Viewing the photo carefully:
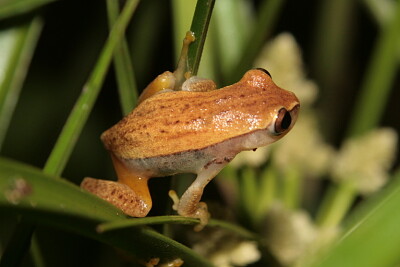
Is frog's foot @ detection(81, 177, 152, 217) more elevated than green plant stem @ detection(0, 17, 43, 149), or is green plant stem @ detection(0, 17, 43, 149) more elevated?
green plant stem @ detection(0, 17, 43, 149)

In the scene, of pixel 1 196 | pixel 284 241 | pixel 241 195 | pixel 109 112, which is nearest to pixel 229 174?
pixel 241 195

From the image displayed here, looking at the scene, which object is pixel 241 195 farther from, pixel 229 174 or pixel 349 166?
pixel 349 166

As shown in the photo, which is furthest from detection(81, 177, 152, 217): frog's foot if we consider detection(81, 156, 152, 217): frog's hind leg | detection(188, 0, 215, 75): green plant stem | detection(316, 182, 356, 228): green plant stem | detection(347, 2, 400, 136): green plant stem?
detection(347, 2, 400, 136): green plant stem

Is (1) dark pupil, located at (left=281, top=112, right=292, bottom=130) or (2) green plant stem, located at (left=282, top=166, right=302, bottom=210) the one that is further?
(2) green plant stem, located at (left=282, top=166, right=302, bottom=210)

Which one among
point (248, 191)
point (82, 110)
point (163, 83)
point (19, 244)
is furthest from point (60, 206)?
point (248, 191)

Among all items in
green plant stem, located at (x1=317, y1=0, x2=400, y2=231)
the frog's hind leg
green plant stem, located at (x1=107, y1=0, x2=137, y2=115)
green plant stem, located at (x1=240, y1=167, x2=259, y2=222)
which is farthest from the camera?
green plant stem, located at (x1=317, y1=0, x2=400, y2=231)

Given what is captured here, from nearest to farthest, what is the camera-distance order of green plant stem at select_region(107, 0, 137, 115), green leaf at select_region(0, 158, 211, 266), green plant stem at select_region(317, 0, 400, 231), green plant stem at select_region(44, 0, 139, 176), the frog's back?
green leaf at select_region(0, 158, 211, 266) < green plant stem at select_region(44, 0, 139, 176) < green plant stem at select_region(107, 0, 137, 115) < the frog's back < green plant stem at select_region(317, 0, 400, 231)

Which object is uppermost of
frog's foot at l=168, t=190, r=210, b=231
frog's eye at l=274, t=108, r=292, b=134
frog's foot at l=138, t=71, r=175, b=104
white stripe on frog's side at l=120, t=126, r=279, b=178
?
frog's foot at l=138, t=71, r=175, b=104

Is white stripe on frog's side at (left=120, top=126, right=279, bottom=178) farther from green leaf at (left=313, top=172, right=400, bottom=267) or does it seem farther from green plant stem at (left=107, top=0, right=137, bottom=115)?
green leaf at (left=313, top=172, right=400, bottom=267)

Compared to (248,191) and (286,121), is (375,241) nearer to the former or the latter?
(286,121)
